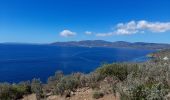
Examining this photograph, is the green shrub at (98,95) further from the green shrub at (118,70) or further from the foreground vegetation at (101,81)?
the green shrub at (118,70)

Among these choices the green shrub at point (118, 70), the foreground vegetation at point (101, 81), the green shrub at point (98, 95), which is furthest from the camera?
the green shrub at point (118, 70)

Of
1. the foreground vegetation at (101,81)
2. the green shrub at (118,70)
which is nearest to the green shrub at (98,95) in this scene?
the foreground vegetation at (101,81)

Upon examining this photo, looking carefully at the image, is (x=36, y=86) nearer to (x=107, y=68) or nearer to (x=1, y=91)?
(x=1, y=91)

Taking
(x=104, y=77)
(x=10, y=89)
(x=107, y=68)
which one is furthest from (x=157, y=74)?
(x=10, y=89)

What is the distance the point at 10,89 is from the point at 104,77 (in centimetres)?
739

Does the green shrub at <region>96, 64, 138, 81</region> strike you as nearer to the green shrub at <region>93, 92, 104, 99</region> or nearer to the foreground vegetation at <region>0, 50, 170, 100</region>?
the foreground vegetation at <region>0, 50, 170, 100</region>

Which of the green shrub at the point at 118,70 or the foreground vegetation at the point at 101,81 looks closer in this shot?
the foreground vegetation at the point at 101,81

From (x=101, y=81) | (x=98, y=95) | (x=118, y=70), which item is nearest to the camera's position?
(x=98, y=95)

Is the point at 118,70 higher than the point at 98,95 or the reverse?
higher

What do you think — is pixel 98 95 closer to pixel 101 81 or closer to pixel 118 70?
pixel 118 70

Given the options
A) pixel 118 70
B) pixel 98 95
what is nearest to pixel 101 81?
pixel 118 70

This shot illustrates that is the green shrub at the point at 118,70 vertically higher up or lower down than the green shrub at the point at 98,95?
higher up

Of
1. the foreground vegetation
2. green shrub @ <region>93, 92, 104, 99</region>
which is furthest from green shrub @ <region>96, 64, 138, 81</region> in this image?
green shrub @ <region>93, 92, 104, 99</region>

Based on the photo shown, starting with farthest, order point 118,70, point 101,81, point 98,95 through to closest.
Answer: point 101,81, point 118,70, point 98,95
